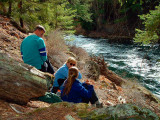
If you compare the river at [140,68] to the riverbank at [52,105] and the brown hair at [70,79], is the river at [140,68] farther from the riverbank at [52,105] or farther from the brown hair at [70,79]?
the brown hair at [70,79]

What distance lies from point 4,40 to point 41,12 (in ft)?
11.2

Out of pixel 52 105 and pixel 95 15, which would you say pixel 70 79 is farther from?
pixel 95 15

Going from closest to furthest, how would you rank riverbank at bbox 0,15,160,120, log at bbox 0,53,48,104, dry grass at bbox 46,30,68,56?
riverbank at bbox 0,15,160,120, log at bbox 0,53,48,104, dry grass at bbox 46,30,68,56

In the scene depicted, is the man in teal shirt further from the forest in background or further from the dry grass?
the dry grass

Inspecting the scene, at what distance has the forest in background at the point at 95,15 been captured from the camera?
827 centimetres

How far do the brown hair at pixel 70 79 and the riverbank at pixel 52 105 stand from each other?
1.43 feet

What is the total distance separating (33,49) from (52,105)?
1.68 meters

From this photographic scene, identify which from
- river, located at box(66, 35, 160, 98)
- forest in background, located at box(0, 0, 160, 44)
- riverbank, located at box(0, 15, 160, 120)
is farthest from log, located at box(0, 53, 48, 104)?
river, located at box(66, 35, 160, 98)

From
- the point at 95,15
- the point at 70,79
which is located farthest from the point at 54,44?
the point at 95,15

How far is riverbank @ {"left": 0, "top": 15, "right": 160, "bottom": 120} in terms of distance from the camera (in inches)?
91.9

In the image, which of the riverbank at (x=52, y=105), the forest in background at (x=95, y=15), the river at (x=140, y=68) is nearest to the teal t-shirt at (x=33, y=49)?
the riverbank at (x=52, y=105)

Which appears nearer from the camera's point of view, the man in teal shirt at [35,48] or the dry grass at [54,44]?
the man in teal shirt at [35,48]

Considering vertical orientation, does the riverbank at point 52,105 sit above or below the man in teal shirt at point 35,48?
below

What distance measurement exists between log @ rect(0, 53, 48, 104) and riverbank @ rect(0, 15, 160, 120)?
11 centimetres
